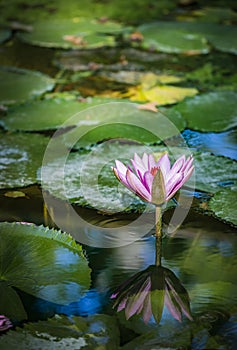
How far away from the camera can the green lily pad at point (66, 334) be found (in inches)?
38.6

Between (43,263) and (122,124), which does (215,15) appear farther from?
(43,263)

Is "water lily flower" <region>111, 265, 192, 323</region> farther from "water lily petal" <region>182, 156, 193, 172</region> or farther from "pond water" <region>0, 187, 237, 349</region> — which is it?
"water lily petal" <region>182, 156, 193, 172</region>

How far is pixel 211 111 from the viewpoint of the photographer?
Result: 1.99 meters

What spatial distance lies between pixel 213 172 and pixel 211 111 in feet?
1.48

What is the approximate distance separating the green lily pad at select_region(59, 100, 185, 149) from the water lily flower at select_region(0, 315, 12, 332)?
75 centimetres

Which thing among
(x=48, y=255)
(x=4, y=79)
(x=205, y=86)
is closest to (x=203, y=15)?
(x=205, y=86)

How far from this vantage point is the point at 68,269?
3.89 ft

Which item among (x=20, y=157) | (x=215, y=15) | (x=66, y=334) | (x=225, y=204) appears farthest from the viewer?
(x=215, y=15)

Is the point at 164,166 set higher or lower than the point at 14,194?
higher

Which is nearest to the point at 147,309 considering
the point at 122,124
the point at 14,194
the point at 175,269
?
the point at 175,269

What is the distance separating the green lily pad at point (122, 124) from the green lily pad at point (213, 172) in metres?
0.19

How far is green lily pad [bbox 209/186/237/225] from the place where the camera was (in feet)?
4.51

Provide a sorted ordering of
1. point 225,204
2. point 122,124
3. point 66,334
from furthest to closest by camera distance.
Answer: point 122,124 → point 225,204 → point 66,334

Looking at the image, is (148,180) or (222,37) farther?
(222,37)
